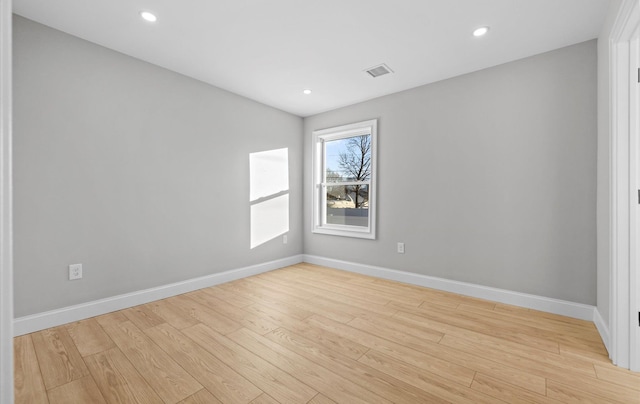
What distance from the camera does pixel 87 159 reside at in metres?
2.33

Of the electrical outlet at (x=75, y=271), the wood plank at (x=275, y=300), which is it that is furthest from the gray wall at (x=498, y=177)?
the electrical outlet at (x=75, y=271)

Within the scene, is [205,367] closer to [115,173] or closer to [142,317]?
[142,317]

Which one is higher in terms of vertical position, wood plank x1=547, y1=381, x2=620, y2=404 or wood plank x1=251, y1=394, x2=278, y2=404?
wood plank x1=251, y1=394, x2=278, y2=404

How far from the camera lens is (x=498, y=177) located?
2.74 meters

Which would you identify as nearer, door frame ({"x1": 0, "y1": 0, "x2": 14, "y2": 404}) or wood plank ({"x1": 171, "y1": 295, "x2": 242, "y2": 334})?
door frame ({"x1": 0, "y1": 0, "x2": 14, "y2": 404})

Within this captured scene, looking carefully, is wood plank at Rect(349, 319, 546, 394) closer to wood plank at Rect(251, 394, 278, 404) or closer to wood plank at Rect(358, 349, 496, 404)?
wood plank at Rect(358, 349, 496, 404)

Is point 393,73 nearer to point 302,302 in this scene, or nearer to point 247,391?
point 302,302

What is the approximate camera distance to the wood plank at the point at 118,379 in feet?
4.64

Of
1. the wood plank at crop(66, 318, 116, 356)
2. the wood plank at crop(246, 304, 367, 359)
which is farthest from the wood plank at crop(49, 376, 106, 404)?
the wood plank at crop(246, 304, 367, 359)

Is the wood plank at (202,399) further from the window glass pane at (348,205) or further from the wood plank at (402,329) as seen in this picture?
Result: the window glass pane at (348,205)

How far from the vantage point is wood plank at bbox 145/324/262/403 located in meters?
1.45

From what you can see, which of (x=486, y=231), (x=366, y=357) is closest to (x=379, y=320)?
(x=366, y=357)

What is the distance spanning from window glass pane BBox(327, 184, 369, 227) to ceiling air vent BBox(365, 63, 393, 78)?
1.46 meters

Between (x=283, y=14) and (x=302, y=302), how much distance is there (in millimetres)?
2471
